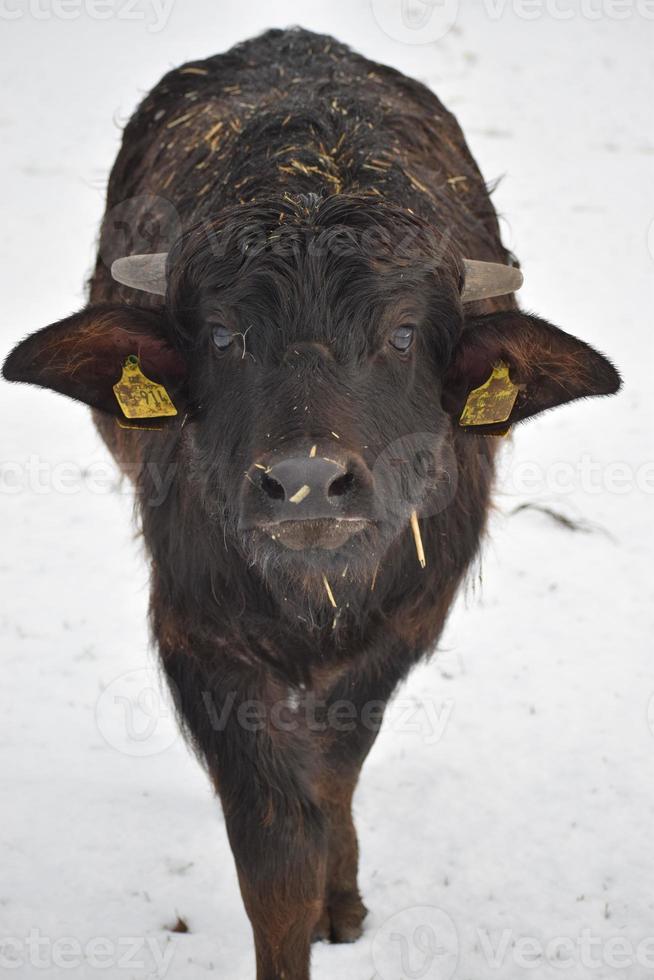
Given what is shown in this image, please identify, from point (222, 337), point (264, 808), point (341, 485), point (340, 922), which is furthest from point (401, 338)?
point (340, 922)

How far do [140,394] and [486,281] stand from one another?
4.02ft

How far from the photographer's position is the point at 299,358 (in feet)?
10.5

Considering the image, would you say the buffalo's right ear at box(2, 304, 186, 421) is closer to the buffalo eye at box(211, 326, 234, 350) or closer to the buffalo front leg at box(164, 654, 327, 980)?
the buffalo eye at box(211, 326, 234, 350)

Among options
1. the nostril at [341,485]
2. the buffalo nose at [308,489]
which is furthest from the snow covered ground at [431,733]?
the nostril at [341,485]

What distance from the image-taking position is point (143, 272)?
375cm

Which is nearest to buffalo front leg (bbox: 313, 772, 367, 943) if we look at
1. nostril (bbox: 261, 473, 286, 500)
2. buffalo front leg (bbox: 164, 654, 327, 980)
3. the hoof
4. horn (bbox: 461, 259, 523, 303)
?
the hoof

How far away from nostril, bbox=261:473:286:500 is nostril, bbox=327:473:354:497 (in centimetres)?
13

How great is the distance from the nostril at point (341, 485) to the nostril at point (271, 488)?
0.13 metres

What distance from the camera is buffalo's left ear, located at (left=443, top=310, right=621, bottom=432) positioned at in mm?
3473

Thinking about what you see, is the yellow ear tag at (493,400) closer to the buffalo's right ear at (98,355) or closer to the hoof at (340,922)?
the buffalo's right ear at (98,355)

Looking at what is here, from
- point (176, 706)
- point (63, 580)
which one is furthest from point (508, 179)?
point (176, 706)

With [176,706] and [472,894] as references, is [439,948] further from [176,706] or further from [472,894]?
[176,706]

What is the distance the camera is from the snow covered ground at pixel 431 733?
4.50m

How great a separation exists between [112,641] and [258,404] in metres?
3.44
